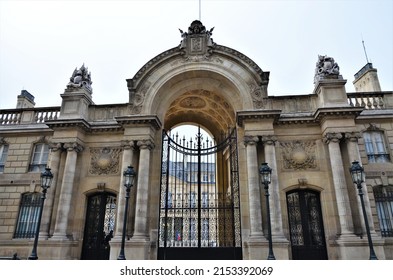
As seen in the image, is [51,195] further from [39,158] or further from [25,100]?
[25,100]

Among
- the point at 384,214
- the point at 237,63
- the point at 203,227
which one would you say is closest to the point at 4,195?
the point at 203,227

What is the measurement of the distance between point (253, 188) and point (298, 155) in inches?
131

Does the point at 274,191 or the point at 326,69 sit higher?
the point at 326,69

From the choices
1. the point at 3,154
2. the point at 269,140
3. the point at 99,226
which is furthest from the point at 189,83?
the point at 3,154

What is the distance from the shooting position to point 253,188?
13.9m

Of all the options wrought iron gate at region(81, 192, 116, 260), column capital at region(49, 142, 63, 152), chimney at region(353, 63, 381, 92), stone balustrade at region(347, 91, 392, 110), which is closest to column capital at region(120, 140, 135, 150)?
wrought iron gate at region(81, 192, 116, 260)

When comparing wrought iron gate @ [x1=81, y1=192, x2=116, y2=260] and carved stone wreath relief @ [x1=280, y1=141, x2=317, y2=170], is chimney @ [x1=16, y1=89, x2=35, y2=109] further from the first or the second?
carved stone wreath relief @ [x1=280, y1=141, x2=317, y2=170]

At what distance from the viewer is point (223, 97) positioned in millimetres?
17750

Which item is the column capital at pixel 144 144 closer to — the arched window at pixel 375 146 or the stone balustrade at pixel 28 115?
the stone balustrade at pixel 28 115

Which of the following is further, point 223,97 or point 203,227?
point 223,97

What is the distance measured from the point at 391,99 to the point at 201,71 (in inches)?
447

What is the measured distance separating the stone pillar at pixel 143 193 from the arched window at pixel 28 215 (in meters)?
6.63

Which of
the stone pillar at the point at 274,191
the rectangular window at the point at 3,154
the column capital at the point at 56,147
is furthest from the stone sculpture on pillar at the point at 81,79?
the stone pillar at the point at 274,191

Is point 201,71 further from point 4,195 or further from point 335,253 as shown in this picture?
point 4,195
